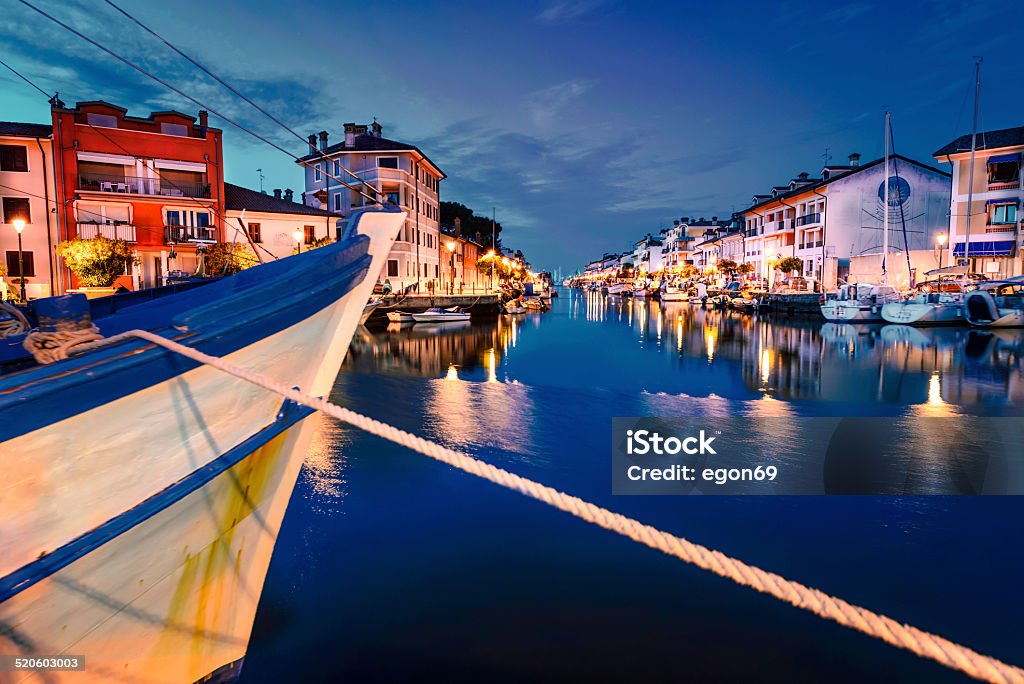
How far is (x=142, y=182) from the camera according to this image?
31547mm

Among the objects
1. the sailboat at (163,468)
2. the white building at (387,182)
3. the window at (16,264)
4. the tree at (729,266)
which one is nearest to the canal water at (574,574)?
the sailboat at (163,468)

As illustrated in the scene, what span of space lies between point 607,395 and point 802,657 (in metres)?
11.3

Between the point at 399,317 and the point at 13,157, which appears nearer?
the point at 13,157

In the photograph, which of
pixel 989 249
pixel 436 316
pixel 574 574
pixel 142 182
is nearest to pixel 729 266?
pixel 989 249

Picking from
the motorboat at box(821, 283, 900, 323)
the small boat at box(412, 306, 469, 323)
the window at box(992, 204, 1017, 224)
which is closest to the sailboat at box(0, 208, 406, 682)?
the small boat at box(412, 306, 469, 323)

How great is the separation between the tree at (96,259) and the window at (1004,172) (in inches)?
2021

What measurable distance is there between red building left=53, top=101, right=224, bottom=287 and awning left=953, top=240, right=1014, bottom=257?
46822 millimetres

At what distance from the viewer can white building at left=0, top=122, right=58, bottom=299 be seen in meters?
28.9

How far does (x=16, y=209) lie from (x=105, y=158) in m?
4.74

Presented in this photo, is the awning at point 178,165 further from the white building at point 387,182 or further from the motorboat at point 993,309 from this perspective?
the motorboat at point 993,309

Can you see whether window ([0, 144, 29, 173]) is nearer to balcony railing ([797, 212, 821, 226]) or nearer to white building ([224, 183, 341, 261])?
white building ([224, 183, 341, 261])

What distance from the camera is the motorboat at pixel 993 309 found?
3106 centimetres

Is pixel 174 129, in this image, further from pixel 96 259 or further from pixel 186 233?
pixel 96 259

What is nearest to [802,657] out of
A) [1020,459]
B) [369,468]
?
[369,468]
